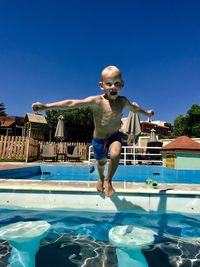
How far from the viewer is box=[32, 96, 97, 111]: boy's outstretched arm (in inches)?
117

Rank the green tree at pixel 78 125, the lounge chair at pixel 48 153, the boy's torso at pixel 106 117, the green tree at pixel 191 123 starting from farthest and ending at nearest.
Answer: the green tree at pixel 191 123 → the green tree at pixel 78 125 → the lounge chair at pixel 48 153 → the boy's torso at pixel 106 117

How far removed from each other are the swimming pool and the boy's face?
6.35 meters

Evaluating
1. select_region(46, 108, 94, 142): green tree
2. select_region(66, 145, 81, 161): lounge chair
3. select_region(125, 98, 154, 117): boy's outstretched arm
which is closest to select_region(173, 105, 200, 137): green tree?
select_region(46, 108, 94, 142): green tree

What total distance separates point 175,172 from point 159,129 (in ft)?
193

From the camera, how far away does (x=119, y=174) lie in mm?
10500

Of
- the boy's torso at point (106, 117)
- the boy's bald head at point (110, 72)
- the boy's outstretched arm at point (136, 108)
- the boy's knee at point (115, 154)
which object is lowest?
the boy's knee at point (115, 154)

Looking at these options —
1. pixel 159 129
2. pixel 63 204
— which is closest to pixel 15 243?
pixel 63 204

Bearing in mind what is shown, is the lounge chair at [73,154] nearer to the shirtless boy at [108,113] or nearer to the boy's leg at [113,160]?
the shirtless boy at [108,113]

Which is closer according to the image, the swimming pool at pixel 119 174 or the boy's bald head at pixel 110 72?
the boy's bald head at pixel 110 72

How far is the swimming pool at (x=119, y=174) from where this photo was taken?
30.6 ft

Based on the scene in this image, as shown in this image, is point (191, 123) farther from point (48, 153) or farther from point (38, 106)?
point (38, 106)

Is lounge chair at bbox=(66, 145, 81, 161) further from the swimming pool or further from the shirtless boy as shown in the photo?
the shirtless boy

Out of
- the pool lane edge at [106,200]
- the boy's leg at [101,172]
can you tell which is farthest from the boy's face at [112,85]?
the pool lane edge at [106,200]

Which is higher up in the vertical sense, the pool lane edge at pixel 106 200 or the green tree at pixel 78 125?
the green tree at pixel 78 125
